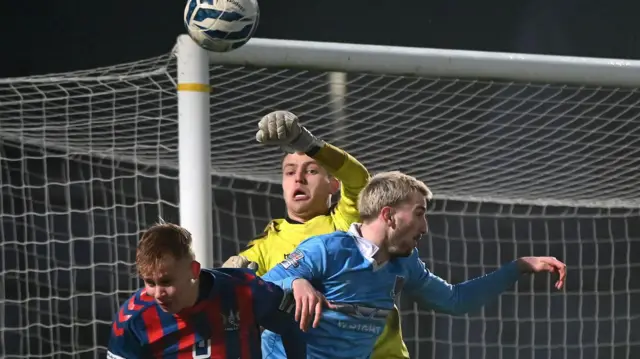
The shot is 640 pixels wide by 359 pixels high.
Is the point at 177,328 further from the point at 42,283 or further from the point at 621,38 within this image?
the point at 621,38

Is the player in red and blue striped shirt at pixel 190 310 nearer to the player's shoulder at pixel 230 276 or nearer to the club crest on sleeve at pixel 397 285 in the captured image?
the player's shoulder at pixel 230 276

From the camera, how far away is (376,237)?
3.05 m

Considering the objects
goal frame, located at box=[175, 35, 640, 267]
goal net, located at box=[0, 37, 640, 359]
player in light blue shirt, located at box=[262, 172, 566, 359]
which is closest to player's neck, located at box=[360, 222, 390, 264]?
player in light blue shirt, located at box=[262, 172, 566, 359]

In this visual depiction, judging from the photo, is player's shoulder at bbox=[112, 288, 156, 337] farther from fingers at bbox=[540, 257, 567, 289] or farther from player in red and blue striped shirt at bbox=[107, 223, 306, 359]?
fingers at bbox=[540, 257, 567, 289]

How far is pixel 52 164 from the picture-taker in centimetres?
541

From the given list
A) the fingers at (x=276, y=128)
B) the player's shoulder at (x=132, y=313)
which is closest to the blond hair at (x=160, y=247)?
the player's shoulder at (x=132, y=313)

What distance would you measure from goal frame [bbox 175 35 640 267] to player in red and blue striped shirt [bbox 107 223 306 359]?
68 centimetres

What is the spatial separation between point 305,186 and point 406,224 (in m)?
0.59

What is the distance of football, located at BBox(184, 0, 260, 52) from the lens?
129 inches

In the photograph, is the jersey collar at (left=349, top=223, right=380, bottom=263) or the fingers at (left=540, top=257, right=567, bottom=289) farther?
the fingers at (left=540, top=257, right=567, bottom=289)

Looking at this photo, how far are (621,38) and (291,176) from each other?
11.1ft

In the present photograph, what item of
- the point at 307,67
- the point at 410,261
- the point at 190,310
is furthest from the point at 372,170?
the point at 190,310

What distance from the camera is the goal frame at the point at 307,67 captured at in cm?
360

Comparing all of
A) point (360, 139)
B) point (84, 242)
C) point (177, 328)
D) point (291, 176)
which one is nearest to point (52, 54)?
point (84, 242)
